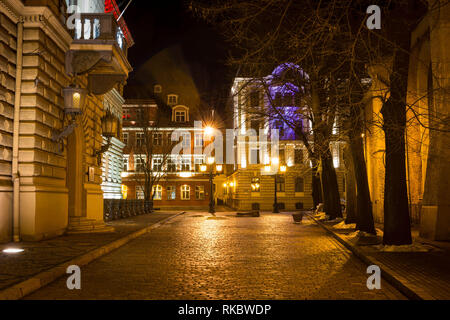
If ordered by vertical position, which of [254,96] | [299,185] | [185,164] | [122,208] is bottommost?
[122,208]

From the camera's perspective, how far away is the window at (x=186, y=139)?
66.2 meters

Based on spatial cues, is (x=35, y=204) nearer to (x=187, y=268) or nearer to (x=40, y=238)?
(x=40, y=238)

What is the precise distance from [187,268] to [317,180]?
89.5 feet

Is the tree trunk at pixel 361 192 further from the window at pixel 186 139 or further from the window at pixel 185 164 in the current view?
the window at pixel 186 139

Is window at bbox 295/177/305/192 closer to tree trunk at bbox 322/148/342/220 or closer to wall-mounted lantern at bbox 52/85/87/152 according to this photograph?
tree trunk at bbox 322/148/342/220

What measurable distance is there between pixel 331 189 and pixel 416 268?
15.7 m

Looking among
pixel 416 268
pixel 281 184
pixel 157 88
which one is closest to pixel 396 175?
pixel 416 268

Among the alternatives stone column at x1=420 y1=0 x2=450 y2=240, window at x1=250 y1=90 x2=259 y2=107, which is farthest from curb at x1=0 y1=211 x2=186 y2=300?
window at x1=250 y1=90 x2=259 y2=107

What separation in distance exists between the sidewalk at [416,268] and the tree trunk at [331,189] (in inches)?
427

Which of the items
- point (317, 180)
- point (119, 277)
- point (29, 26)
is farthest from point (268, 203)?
point (119, 277)

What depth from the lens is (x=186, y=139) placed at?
66375 mm

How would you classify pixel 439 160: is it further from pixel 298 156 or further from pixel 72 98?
pixel 298 156

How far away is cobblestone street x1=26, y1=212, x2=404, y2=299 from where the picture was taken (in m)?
7.34

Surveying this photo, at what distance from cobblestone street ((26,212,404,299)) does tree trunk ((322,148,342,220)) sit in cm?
976
